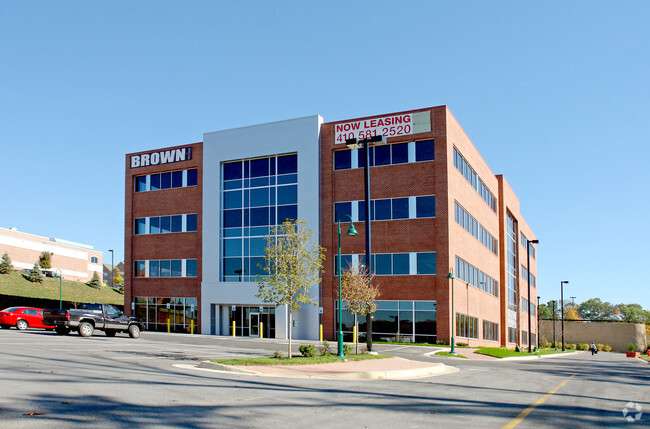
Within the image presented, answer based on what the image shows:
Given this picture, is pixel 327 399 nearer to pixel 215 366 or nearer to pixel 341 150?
pixel 215 366

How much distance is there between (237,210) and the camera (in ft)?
155

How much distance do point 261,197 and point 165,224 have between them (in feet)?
32.2

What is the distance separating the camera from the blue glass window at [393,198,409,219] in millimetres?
42031

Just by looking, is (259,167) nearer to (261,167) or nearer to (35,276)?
(261,167)

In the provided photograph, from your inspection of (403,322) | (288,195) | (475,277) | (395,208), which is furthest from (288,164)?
(475,277)

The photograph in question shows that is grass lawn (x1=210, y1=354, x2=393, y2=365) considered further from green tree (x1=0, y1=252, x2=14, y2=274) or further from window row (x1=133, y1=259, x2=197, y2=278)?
green tree (x1=0, y1=252, x2=14, y2=274)

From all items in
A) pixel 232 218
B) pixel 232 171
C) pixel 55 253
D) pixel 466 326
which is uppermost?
pixel 232 171

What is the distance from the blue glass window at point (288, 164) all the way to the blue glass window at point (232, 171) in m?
3.61

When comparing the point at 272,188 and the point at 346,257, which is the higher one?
the point at 272,188

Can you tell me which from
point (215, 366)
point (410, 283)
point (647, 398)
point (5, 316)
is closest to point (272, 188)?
point (410, 283)

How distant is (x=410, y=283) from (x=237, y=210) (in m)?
14.5

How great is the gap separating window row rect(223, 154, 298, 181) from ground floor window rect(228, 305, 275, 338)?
A: 9.85 metres

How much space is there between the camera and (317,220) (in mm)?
43875

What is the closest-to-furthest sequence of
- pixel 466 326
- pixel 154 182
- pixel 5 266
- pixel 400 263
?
1. pixel 400 263
2. pixel 466 326
3. pixel 154 182
4. pixel 5 266
